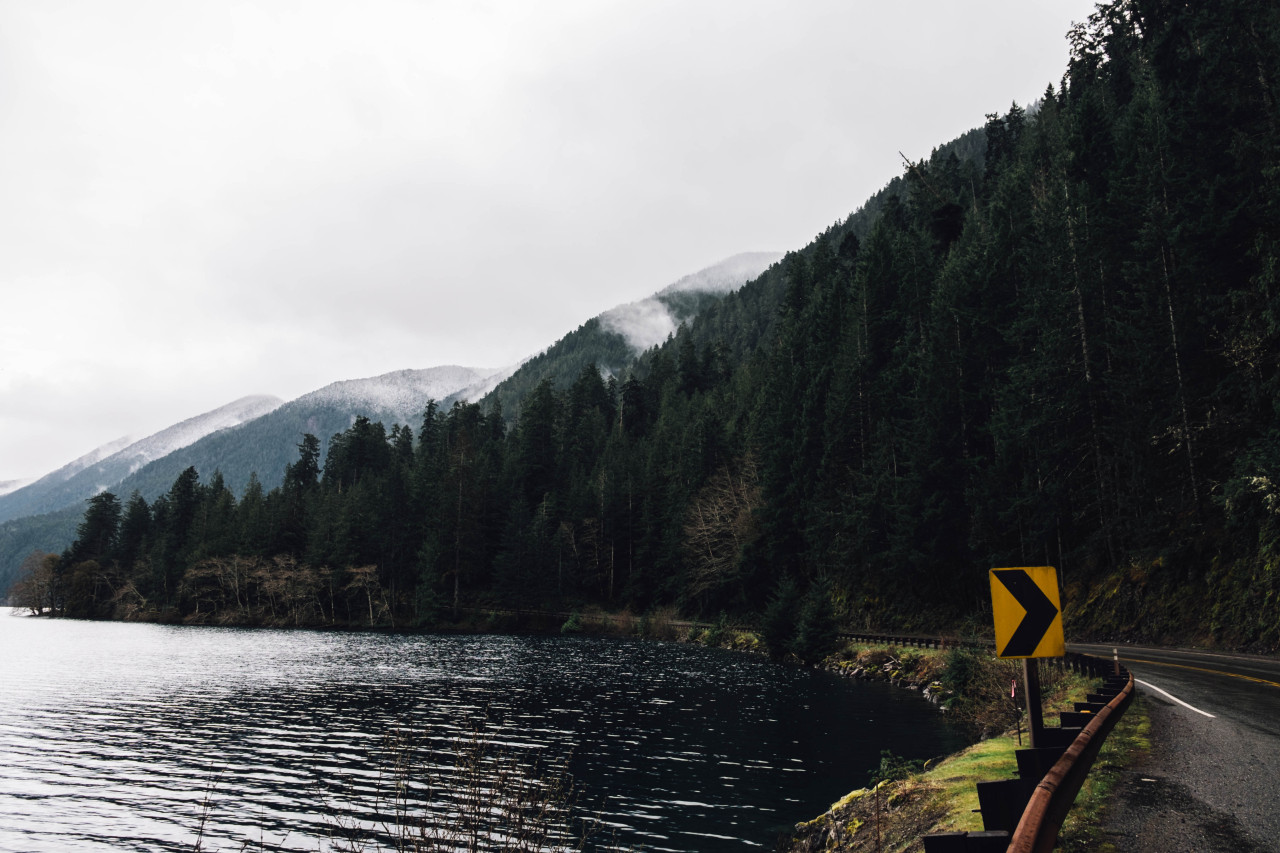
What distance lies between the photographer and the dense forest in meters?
33.2

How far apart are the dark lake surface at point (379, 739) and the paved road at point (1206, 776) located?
7.28 metres

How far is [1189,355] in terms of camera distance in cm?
3403

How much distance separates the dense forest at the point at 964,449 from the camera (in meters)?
33.2

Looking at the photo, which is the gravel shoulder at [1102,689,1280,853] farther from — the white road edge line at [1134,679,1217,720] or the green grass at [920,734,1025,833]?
the green grass at [920,734,1025,833]

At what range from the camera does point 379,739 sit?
2488 cm

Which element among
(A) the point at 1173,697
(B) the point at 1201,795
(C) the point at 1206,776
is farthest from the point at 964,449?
(B) the point at 1201,795

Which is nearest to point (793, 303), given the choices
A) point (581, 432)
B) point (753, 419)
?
point (753, 419)

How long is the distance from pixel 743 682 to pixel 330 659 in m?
32.2

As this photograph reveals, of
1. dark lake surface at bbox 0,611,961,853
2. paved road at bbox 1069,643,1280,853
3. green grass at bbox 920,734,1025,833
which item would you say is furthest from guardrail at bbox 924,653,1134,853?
dark lake surface at bbox 0,611,961,853

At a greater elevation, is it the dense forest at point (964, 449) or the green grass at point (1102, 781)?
the dense forest at point (964, 449)

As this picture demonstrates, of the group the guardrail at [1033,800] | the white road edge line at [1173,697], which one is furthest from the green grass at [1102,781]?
the white road edge line at [1173,697]

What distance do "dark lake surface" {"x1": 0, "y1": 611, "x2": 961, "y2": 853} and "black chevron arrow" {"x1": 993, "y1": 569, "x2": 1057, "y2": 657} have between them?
9.50 metres

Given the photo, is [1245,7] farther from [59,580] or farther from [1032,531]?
[59,580]

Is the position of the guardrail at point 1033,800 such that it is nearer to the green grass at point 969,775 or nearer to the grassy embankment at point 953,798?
the grassy embankment at point 953,798
